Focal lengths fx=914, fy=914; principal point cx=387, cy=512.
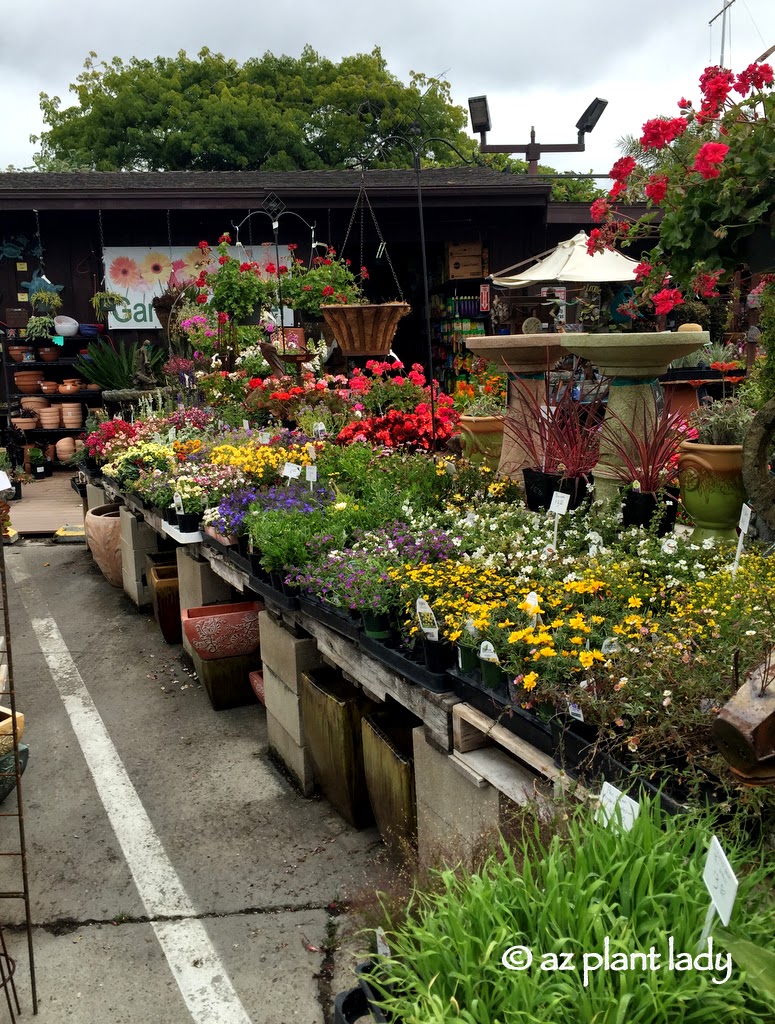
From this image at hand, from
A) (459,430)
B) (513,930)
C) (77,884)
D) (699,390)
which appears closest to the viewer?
(513,930)

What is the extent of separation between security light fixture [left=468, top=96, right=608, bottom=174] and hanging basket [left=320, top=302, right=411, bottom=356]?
713 cm

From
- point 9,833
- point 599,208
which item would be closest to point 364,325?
point 599,208

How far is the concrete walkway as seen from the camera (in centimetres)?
294

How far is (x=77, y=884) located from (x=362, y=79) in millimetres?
26556

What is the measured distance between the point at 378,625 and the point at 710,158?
183cm

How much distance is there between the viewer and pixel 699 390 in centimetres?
910

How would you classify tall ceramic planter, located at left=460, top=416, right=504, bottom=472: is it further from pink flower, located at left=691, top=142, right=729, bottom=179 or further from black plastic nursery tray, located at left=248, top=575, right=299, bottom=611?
pink flower, located at left=691, top=142, right=729, bottom=179

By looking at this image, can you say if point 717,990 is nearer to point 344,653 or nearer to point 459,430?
point 344,653

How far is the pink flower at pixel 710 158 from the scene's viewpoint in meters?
2.47

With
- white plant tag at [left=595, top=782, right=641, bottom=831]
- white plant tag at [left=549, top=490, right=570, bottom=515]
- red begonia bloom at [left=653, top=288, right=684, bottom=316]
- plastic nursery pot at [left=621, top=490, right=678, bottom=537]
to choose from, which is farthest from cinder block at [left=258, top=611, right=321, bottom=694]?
white plant tag at [left=595, top=782, right=641, bottom=831]

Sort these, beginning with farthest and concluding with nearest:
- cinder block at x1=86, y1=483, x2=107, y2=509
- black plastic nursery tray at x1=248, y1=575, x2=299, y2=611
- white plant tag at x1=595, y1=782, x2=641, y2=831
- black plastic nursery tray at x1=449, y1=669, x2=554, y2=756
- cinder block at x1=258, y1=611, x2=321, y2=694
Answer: cinder block at x1=86, y1=483, x2=107, y2=509, cinder block at x1=258, y1=611, x2=321, y2=694, black plastic nursery tray at x1=248, y1=575, x2=299, y2=611, black plastic nursery tray at x1=449, y1=669, x2=554, y2=756, white plant tag at x1=595, y1=782, x2=641, y2=831

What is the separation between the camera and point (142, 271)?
1333 centimetres

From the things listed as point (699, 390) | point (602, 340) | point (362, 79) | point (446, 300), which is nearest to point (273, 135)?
point (362, 79)

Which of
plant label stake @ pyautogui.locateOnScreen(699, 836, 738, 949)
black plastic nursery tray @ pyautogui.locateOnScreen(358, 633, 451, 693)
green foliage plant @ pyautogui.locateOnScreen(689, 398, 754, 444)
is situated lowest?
black plastic nursery tray @ pyautogui.locateOnScreen(358, 633, 451, 693)
